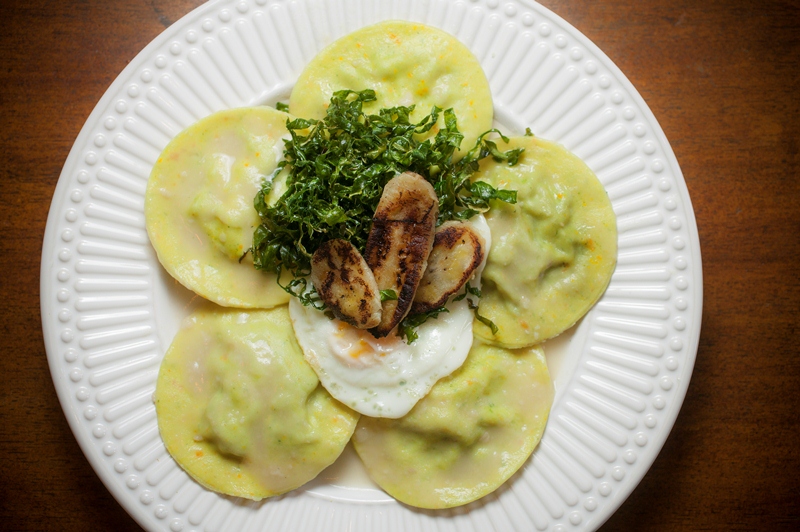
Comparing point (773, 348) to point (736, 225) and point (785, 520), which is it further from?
point (785, 520)

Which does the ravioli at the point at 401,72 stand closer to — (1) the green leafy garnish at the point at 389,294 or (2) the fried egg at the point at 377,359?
(2) the fried egg at the point at 377,359

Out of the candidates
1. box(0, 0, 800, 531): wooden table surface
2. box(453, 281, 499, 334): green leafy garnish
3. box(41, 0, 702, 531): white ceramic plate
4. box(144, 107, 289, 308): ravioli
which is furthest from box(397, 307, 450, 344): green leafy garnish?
box(0, 0, 800, 531): wooden table surface

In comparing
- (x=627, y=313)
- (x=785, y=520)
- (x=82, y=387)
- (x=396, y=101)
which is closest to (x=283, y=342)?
(x=82, y=387)

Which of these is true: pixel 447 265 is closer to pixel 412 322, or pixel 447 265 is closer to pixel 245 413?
pixel 412 322

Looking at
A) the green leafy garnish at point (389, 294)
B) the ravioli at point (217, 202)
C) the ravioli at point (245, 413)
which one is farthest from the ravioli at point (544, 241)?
the ravioli at point (217, 202)

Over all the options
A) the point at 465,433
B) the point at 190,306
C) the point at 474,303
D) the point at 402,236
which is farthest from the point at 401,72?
the point at 465,433

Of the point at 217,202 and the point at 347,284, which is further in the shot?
the point at 217,202
